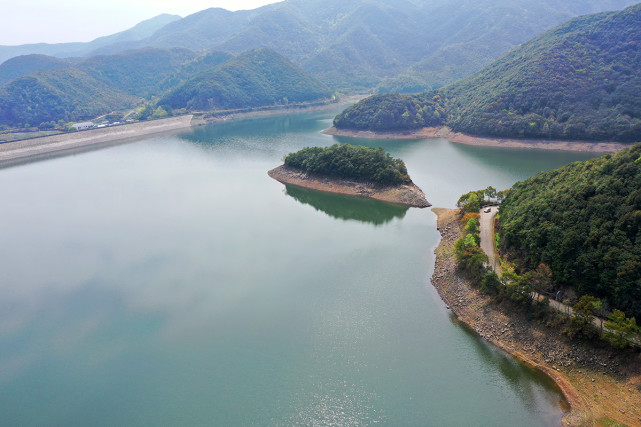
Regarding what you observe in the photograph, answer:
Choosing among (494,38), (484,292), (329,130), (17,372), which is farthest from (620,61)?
(494,38)

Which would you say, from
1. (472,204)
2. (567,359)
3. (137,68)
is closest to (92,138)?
(137,68)

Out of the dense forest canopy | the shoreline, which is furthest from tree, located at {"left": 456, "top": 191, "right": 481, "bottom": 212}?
the shoreline

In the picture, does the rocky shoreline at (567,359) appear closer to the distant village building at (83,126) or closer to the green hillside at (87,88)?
the distant village building at (83,126)

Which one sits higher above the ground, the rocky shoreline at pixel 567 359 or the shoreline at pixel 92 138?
the shoreline at pixel 92 138

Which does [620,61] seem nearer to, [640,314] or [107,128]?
[640,314]

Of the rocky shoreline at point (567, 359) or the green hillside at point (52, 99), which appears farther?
the green hillside at point (52, 99)

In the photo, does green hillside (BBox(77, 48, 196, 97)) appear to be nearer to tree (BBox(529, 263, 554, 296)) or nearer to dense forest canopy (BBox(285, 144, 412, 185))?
dense forest canopy (BBox(285, 144, 412, 185))

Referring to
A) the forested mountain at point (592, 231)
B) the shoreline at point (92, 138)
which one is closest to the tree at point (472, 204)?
the forested mountain at point (592, 231)
